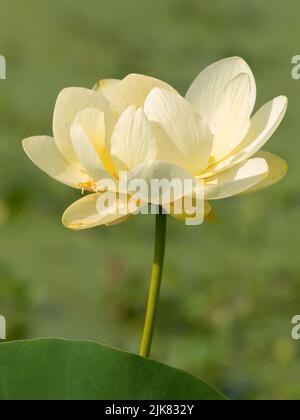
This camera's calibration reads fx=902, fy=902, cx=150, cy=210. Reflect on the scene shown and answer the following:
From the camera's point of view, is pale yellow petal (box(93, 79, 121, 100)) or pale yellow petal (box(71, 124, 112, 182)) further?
pale yellow petal (box(93, 79, 121, 100))

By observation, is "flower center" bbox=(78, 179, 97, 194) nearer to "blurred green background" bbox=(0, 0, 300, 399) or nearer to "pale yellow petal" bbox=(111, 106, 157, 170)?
"pale yellow petal" bbox=(111, 106, 157, 170)

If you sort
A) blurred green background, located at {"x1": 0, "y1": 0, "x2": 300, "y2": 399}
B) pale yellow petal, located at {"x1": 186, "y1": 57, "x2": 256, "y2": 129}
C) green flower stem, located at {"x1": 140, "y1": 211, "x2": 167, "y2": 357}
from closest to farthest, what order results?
1. green flower stem, located at {"x1": 140, "y1": 211, "x2": 167, "y2": 357}
2. pale yellow petal, located at {"x1": 186, "y1": 57, "x2": 256, "y2": 129}
3. blurred green background, located at {"x1": 0, "y1": 0, "x2": 300, "y2": 399}

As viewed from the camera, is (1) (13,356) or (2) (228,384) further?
(2) (228,384)

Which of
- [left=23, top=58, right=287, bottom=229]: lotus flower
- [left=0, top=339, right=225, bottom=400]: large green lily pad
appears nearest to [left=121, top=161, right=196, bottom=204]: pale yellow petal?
[left=23, top=58, right=287, bottom=229]: lotus flower

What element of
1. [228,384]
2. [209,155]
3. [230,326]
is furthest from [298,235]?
[209,155]

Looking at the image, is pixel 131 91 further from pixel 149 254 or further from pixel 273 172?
pixel 149 254

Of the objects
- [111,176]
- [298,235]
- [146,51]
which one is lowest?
[111,176]

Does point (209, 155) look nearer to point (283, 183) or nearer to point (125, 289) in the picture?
point (125, 289)
